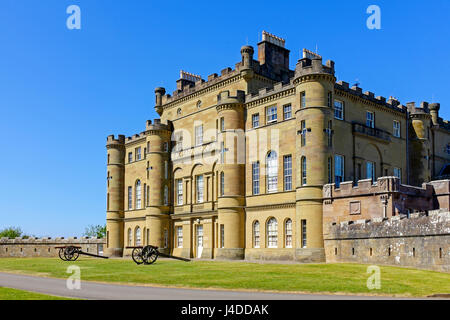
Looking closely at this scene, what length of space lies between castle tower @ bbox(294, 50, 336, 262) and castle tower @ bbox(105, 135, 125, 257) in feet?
91.2

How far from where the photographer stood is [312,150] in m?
37.6

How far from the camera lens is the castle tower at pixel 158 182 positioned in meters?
51.9

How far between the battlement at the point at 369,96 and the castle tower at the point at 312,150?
296cm

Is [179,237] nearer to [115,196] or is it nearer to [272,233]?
[272,233]

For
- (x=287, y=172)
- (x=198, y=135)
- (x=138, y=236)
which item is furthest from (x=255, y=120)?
(x=138, y=236)

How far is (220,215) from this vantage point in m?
44.0

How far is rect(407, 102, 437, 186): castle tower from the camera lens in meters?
46.8

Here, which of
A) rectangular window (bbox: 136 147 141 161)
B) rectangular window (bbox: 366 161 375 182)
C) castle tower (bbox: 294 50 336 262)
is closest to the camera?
castle tower (bbox: 294 50 336 262)

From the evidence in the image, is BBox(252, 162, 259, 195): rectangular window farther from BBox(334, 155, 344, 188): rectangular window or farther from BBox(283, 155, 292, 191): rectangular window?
BBox(334, 155, 344, 188): rectangular window

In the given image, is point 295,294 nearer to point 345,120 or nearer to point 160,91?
point 345,120

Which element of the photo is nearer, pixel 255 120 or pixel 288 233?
pixel 288 233

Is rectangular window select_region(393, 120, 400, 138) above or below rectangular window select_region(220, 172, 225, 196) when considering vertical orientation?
above

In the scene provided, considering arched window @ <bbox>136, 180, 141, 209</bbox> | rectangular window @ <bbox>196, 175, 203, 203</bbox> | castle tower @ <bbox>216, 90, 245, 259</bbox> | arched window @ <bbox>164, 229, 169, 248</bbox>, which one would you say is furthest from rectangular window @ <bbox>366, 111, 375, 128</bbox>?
arched window @ <bbox>136, 180, 141, 209</bbox>

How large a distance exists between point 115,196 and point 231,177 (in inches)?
861
